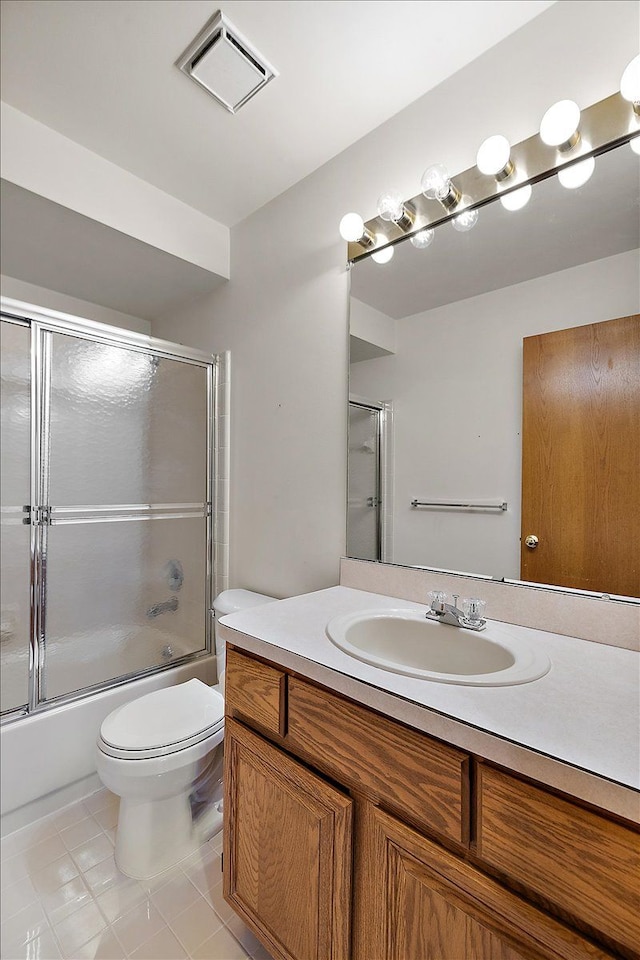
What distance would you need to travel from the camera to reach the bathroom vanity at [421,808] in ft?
1.90

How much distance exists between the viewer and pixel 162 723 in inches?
56.9

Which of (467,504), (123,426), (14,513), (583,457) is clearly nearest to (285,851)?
(467,504)

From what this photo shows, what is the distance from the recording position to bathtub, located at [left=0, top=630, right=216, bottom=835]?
1548 millimetres

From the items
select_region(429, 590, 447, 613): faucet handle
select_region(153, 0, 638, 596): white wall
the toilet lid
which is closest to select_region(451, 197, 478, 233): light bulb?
select_region(153, 0, 638, 596): white wall

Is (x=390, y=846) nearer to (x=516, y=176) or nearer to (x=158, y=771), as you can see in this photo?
(x=158, y=771)

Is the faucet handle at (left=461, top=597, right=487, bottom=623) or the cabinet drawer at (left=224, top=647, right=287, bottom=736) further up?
the faucet handle at (left=461, top=597, right=487, bottom=623)

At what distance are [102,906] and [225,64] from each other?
2460 millimetres

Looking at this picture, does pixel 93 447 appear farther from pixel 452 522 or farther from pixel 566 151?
pixel 566 151

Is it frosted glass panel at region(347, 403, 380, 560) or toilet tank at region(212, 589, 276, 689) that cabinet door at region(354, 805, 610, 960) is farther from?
toilet tank at region(212, 589, 276, 689)

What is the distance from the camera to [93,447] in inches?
71.9

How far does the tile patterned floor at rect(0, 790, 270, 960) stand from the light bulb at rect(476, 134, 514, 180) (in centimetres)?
214

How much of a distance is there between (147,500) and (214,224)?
1.33 meters

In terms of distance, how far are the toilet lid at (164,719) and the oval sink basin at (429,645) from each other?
2.17 ft

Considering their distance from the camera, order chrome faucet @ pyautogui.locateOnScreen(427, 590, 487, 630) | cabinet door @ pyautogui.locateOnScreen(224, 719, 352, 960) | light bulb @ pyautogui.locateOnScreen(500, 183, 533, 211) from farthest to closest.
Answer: light bulb @ pyautogui.locateOnScreen(500, 183, 533, 211) < chrome faucet @ pyautogui.locateOnScreen(427, 590, 487, 630) < cabinet door @ pyautogui.locateOnScreen(224, 719, 352, 960)
